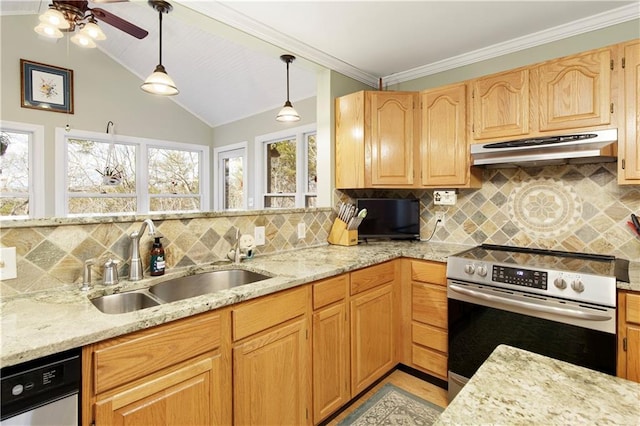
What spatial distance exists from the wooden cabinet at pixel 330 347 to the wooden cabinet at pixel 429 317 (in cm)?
61

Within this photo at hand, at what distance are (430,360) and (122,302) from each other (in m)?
1.87

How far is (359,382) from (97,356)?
1.49 metres

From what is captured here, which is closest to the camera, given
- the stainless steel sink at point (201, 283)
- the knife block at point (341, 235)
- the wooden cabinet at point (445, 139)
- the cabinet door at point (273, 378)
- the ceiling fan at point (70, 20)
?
the cabinet door at point (273, 378)

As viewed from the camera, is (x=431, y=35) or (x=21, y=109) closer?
(x=431, y=35)

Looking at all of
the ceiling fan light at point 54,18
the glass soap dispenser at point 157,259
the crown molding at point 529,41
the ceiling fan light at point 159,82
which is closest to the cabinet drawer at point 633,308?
the crown molding at point 529,41

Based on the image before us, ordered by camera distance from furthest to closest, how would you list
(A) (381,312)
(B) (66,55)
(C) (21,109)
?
1. (B) (66,55)
2. (C) (21,109)
3. (A) (381,312)

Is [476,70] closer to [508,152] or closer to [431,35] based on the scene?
[431,35]

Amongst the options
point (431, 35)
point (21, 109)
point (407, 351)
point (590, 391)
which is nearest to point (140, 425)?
point (590, 391)

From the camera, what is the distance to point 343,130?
8.54 ft

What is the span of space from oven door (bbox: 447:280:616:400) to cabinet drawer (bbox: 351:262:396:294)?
387mm

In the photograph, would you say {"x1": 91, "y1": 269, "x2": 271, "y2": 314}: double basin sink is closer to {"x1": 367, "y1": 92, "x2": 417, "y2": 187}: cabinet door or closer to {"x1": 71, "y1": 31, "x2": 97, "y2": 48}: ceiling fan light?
{"x1": 367, "y1": 92, "x2": 417, "y2": 187}: cabinet door

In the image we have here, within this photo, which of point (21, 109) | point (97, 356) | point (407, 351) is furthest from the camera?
point (21, 109)

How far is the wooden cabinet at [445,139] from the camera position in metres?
2.28

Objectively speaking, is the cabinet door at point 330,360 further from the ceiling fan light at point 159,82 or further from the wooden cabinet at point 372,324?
the ceiling fan light at point 159,82
